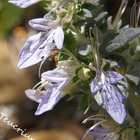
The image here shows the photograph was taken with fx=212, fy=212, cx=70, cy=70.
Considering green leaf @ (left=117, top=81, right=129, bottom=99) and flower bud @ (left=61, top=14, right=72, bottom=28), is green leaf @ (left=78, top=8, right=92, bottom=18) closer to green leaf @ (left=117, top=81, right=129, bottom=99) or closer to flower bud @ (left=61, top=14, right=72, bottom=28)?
flower bud @ (left=61, top=14, right=72, bottom=28)

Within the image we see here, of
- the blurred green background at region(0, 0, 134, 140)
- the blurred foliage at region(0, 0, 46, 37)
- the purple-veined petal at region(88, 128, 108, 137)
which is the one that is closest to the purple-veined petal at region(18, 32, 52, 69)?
the purple-veined petal at region(88, 128, 108, 137)

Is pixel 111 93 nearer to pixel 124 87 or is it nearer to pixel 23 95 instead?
pixel 124 87

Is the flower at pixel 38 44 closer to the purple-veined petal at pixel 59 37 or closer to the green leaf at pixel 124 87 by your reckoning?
the purple-veined petal at pixel 59 37

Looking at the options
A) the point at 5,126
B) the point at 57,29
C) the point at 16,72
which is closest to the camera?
the point at 57,29

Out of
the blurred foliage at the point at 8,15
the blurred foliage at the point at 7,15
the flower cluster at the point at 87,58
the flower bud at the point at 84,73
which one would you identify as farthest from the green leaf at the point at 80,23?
the blurred foliage at the point at 7,15

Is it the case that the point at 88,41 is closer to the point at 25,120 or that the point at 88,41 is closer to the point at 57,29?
the point at 57,29

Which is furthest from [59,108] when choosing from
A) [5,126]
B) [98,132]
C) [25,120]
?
[98,132]
